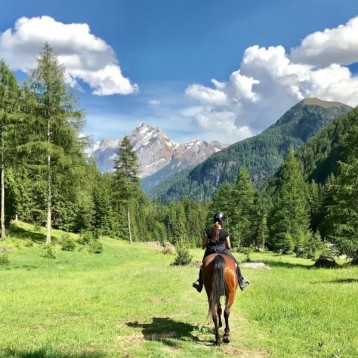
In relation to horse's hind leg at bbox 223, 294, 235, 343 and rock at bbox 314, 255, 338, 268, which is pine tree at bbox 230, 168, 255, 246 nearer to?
rock at bbox 314, 255, 338, 268

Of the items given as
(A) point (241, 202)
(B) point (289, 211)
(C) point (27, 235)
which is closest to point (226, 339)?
(C) point (27, 235)

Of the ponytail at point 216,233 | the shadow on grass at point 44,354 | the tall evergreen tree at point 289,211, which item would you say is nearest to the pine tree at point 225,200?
the tall evergreen tree at point 289,211

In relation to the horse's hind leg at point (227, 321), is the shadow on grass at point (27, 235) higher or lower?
higher

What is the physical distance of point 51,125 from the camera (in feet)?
138

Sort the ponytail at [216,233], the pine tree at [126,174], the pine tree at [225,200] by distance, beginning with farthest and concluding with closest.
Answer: the pine tree at [225,200], the pine tree at [126,174], the ponytail at [216,233]

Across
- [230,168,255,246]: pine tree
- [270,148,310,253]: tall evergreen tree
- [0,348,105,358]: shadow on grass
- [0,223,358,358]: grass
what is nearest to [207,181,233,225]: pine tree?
[230,168,255,246]: pine tree

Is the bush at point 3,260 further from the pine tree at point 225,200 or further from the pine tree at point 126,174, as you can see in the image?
the pine tree at point 225,200

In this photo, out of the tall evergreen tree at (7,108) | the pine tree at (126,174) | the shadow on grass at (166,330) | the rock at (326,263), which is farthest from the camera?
the pine tree at (126,174)

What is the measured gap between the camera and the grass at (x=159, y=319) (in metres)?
9.91

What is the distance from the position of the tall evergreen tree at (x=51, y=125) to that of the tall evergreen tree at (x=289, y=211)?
35.6 m

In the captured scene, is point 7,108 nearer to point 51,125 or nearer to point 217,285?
point 51,125

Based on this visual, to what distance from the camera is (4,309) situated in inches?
607

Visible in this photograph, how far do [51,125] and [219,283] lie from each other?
3601 cm

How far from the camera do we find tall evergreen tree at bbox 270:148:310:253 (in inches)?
2463
